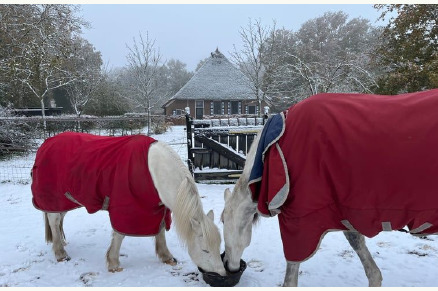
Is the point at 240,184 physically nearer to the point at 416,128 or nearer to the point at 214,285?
the point at 214,285

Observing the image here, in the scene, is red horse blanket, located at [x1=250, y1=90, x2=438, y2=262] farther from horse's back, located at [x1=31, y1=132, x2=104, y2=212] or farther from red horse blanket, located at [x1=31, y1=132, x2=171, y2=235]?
horse's back, located at [x1=31, y1=132, x2=104, y2=212]

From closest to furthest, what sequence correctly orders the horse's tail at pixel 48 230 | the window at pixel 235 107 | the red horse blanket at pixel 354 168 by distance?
the red horse blanket at pixel 354 168 → the horse's tail at pixel 48 230 → the window at pixel 235 107

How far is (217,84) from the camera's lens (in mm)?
30906

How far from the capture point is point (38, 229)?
15.3ft

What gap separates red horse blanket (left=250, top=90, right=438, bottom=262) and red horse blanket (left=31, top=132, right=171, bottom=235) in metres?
1.59

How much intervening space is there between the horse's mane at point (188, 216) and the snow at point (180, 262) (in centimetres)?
51

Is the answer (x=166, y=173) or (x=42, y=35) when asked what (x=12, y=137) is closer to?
(x=42, y=35)

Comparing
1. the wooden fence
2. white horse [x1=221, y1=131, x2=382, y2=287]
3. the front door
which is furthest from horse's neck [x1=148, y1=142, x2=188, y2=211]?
the front door

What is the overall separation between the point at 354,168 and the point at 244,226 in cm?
117

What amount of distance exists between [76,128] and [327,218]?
12.4 m

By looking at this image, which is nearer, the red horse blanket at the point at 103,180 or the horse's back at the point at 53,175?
the red horse blanket at the point at 103,180

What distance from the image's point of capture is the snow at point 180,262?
313 cm

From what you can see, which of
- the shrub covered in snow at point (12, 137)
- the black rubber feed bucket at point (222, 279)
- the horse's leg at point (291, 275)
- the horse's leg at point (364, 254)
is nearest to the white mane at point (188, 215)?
Answer: the black rubber feed bucket at point (222, 279)

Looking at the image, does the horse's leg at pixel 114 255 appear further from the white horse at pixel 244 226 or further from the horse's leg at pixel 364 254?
the horse's leg at pixel 364 254
